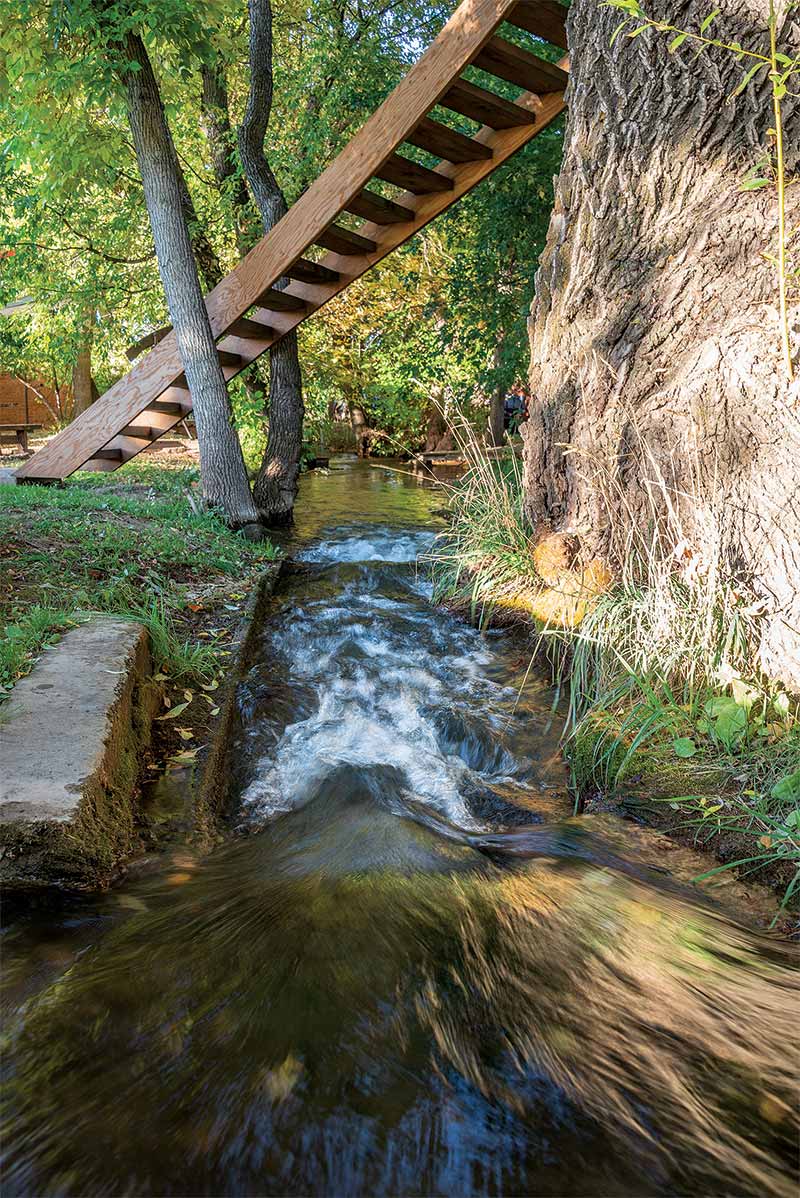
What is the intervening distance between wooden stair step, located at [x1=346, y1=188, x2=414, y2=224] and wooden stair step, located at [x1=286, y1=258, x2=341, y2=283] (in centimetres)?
66

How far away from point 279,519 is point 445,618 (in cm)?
357

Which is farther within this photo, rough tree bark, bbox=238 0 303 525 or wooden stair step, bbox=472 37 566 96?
rough tree bark, bbox=238 0 303 525

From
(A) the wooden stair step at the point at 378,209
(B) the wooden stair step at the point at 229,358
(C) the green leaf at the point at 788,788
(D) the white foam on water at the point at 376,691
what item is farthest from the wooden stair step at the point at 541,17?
(C) the green leaf at the point at 788,788

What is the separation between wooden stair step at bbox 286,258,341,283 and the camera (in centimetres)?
777

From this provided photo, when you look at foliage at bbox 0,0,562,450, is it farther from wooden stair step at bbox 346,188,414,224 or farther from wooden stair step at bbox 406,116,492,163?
wooden stair step at bbox 346,188,414,224

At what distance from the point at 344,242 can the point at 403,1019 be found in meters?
7.39

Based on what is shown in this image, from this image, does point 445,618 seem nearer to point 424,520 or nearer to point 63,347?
point 424,520

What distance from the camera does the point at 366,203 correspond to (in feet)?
23.4

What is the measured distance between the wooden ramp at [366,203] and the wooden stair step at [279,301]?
0.05 ft

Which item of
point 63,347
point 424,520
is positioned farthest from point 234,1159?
point 63,347

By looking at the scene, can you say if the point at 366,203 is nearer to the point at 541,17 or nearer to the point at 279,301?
the point at 279,301

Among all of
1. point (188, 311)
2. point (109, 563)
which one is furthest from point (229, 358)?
point (109, 563)

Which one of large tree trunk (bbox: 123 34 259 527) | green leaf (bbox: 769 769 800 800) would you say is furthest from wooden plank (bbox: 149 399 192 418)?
green leaf (bbox: 769 769 800 800)

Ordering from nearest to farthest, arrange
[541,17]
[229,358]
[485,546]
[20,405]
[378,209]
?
[485,546], [541,17], [378,209], [229,358], [20,405]
